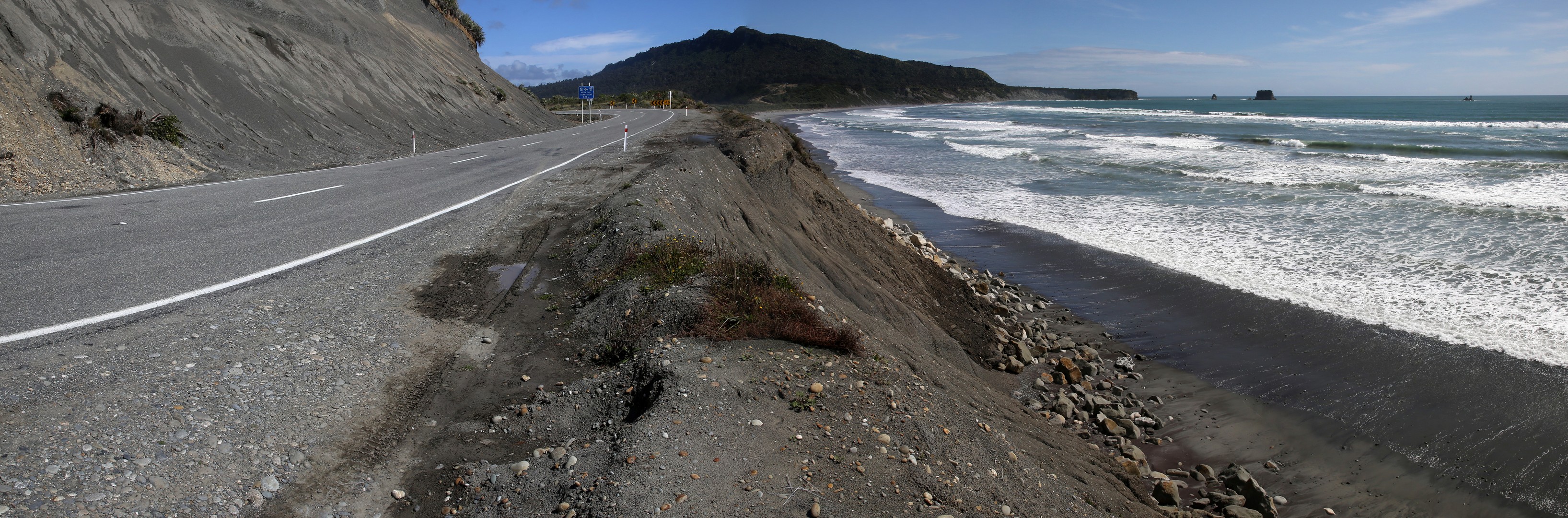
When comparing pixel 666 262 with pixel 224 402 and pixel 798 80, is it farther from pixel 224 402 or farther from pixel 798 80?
pixel 798 80

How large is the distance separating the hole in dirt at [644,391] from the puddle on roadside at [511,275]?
2449mm

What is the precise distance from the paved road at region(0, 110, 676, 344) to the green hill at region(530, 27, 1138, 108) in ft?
372

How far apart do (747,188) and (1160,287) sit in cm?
713

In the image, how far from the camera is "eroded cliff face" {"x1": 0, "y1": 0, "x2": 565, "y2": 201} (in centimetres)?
1227

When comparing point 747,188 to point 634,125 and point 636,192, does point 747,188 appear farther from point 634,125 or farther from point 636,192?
point 634,125

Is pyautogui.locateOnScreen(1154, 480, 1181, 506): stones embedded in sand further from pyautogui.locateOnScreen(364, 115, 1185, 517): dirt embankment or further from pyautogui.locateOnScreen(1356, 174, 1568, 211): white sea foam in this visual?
pyautogui.locateOnScreen(1356, 174, 1568, 211): white sea foam

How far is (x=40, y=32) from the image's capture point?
1426 centimetres

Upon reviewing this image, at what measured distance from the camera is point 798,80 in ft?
501

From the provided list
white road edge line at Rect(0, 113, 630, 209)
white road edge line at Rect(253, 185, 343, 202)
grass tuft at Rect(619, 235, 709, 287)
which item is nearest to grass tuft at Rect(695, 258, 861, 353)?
grass tuft at Rect(619, 235, 709, 287)

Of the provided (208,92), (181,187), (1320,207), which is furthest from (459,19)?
(1320,207)

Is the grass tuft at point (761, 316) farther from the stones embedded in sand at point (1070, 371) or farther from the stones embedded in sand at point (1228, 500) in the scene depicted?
the stones embedded in sand at point (1070, 371)

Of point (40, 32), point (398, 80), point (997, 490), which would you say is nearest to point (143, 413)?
point (997, 490)

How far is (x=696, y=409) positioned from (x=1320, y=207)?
21030mm

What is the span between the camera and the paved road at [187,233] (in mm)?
5359
